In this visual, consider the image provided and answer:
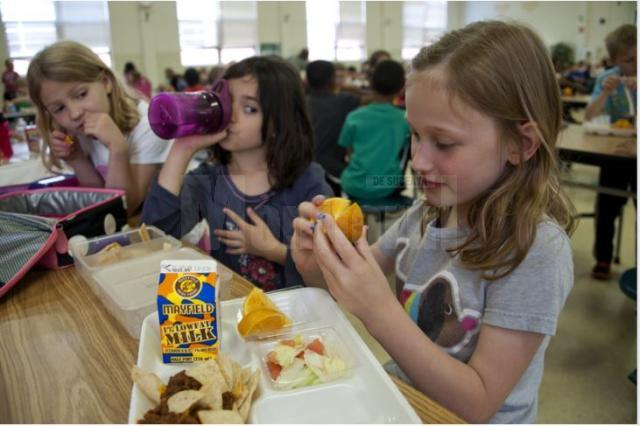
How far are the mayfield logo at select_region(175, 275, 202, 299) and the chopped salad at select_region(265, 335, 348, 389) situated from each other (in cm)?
13

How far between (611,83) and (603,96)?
3.2 inches

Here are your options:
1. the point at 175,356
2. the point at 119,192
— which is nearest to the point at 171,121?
the point at 119,192

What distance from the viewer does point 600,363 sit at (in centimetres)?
181

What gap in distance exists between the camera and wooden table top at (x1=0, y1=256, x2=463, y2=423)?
2.00ft

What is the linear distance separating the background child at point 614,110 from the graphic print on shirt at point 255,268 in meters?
Result: 2.00

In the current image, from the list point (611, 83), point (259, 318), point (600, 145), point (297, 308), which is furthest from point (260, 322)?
point (611, 83)

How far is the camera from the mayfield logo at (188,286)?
66 cm

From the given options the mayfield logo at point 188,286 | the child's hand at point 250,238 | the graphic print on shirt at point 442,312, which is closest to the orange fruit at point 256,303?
the mayfield logo at point 188,286

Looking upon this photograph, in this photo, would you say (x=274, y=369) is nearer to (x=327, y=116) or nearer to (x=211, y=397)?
(x=211, y=397)

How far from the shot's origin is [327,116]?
10.1 ft

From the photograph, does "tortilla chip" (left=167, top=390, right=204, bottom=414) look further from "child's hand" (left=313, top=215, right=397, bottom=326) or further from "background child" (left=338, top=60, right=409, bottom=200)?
"background child" (left=338, top=60, right=409, bottom=200)

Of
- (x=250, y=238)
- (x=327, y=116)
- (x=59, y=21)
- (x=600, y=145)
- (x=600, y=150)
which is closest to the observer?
(x=250, y=238)

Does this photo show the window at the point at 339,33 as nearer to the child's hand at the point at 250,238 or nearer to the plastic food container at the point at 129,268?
the child's hand at the point at 250,238

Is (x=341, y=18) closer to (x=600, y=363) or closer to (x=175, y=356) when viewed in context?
(x=600, y=363)
